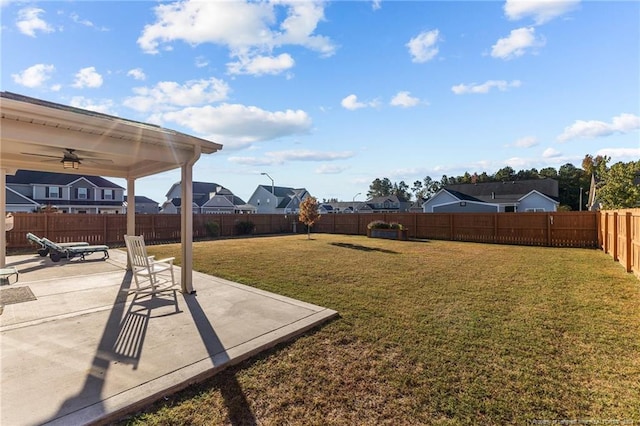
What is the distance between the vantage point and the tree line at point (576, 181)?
15.6 m

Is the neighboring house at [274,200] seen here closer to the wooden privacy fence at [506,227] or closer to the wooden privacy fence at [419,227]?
→ the wooden privacy fence at [419,227]

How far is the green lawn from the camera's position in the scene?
2443 mm

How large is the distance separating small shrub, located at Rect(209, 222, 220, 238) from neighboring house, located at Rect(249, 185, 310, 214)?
80.5 ft

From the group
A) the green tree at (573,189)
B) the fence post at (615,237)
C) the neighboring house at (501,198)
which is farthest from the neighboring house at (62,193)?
the green tree at (573,189)

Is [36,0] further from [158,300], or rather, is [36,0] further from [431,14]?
[431,14]

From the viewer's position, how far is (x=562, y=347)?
3.59 meters

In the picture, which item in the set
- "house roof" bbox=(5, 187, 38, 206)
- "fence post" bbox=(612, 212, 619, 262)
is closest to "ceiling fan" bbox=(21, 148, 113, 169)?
"fence post" bbox=(612, 212, 619, 262)

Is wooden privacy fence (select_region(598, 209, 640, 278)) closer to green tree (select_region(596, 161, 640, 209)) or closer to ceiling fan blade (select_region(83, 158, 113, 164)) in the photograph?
green tree (select_region(596, 161, 640, 209))

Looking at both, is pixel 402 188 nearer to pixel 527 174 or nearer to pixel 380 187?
pixel 380 187

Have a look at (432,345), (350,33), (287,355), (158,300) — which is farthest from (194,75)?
(432,345)

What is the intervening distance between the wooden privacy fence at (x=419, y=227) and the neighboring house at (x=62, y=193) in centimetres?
1713

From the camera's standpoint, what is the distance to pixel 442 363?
10.5ft

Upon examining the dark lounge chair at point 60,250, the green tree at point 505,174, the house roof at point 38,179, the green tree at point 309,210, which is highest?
the green tree at point 505,174

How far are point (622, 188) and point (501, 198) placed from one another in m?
14.5
